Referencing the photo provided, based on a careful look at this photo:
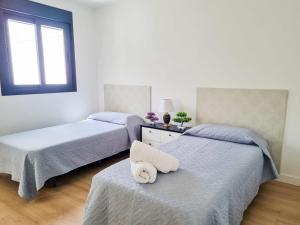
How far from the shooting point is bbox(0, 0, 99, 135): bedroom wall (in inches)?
121

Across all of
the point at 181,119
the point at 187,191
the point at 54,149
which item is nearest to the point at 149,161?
the point at 187,191

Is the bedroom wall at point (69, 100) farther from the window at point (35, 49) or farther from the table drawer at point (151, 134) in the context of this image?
the table drawer at point (151, 134)

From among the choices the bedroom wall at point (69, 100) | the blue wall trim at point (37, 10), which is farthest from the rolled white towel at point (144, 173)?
the blue wall trim at point (37, 10)

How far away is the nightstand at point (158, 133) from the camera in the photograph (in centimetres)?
304

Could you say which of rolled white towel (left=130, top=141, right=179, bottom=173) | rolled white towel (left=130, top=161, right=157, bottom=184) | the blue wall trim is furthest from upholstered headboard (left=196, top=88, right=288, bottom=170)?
the blue wall trim

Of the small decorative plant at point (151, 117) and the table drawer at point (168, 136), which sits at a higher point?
the small decorative plant at point (151, 117)

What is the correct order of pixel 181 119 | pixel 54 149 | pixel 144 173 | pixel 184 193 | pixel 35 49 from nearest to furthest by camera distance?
pixel 184 193 → pixel 144 173 → pixel 54 149 → pixel 181 119 → pixel 35 49

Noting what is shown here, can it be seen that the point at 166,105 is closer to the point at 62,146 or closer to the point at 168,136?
the point at 168,136

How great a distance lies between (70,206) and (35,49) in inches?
95.5

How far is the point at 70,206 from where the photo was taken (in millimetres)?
2182

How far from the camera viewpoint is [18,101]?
3111 millimetres

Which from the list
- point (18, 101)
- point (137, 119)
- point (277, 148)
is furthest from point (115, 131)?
point (277, 148)

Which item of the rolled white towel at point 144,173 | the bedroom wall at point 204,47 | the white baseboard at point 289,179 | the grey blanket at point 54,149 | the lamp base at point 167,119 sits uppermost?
the bedroom wall at point 204,47

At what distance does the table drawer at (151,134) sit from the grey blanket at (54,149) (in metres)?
0.21
